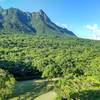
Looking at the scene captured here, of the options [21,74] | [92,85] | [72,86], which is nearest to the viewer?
[72,86]

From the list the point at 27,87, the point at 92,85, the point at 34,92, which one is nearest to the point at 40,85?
the point at 27,87

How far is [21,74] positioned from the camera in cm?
14850

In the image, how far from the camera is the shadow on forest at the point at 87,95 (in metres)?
84.9

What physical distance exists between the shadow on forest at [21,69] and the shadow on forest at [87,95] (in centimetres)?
5846

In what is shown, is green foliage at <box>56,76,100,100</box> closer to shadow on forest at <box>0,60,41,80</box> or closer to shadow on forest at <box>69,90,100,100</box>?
shadow on forest at <box>69,90,100,100</box>

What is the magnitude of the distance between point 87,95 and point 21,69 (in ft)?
226

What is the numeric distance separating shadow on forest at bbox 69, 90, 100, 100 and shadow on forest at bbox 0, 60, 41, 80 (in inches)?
2301

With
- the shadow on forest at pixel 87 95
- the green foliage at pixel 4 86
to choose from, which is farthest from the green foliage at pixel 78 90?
the green foliage at pixel 4 86

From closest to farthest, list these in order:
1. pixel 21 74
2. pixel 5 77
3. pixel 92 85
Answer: pixel 5 77, pixel 92 85, pixel 21 74

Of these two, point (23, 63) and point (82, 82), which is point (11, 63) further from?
point (82, 82)

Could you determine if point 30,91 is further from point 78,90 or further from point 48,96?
point 78,90

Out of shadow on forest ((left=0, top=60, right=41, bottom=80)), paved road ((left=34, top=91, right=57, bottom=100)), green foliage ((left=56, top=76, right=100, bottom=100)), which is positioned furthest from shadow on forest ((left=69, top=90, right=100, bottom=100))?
shadow on forest ((left=0, top=60, right=41, bottom=80))

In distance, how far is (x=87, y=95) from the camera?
3401 inches

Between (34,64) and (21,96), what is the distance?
64984 millimetres
